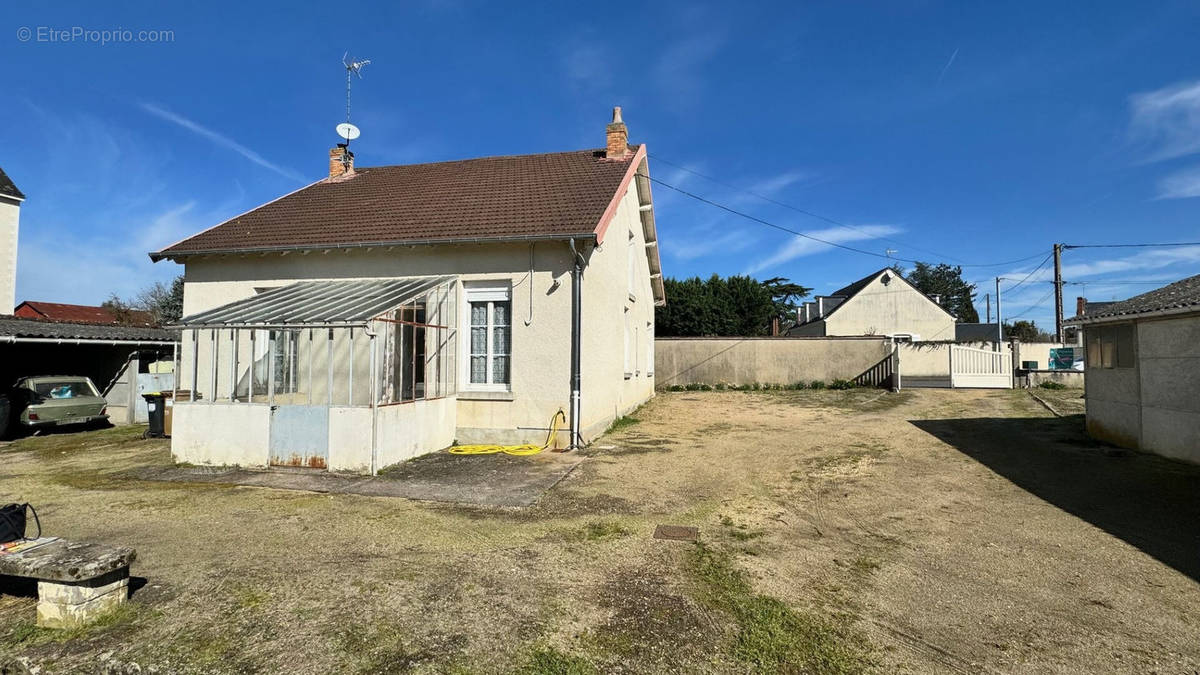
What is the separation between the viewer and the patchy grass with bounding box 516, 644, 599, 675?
9.52 ft

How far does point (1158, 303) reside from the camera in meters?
8.84

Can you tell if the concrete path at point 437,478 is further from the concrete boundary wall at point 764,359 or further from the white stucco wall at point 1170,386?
the concrete boundary wall at point 764,359

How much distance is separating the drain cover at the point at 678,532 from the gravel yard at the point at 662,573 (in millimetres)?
141

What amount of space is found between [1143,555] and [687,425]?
8623mm

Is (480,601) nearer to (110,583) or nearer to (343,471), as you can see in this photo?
(110,583)

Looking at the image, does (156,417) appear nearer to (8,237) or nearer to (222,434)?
(222,434)

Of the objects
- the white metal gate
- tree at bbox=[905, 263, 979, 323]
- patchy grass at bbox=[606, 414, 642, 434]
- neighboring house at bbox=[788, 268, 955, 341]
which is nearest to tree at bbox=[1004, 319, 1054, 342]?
tree at bbox=[905, 263, 979, 323]

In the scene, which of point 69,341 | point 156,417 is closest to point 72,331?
point 69,341

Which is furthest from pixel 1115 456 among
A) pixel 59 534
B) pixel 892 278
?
pixel 892 278

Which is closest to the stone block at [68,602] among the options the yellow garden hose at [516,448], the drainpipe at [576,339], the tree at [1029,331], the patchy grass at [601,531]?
the patchy grass at [601,531]

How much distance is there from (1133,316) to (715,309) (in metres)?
29.4

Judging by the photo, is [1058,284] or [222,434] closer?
[222,434]

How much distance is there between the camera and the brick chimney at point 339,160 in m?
14.9

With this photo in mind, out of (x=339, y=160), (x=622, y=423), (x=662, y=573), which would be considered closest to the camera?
(x=662, y=573)
